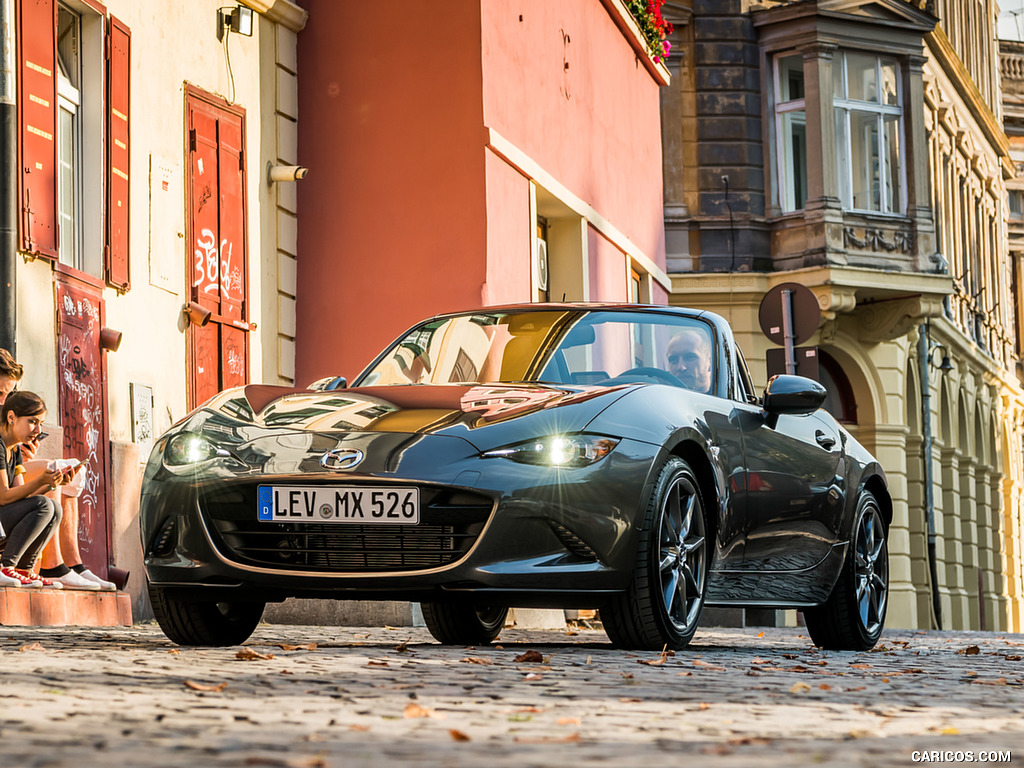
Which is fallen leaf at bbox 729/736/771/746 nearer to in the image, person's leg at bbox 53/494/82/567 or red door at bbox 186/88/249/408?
person's leg at bbox 53/494/82/567

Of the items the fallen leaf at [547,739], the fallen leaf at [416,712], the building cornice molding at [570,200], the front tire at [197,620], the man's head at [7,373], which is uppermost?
the building cornice molding at [570,200]

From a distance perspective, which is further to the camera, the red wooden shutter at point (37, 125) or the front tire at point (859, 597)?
the red wooden shutter at point (37, 125)

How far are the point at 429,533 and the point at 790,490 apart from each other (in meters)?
2.18

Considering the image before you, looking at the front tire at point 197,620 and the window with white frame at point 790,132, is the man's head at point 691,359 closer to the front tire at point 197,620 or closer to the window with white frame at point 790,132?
the front tire at point 197,620

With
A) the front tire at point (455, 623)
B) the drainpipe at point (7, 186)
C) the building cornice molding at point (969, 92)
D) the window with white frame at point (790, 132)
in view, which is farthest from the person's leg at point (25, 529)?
the building cornice molding at point (969, 92)

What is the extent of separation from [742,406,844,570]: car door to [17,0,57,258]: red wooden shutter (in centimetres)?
484

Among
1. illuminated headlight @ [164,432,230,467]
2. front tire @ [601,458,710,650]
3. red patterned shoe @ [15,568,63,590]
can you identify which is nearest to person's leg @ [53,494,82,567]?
red patterned shoe @ [15,568,63,590]

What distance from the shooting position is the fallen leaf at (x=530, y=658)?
18.9 ft

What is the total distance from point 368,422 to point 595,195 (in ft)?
40.5

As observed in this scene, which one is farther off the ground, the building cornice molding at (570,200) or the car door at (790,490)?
the building cornice molding at (570,200)

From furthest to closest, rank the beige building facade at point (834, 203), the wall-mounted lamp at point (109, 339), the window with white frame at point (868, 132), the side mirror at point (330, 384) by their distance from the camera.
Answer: the window with white frame at point (868, 132), the beige building facade at point (834, 203), the wall-mounted lamp at point (109, 339), the side mirror at point (330, 384)

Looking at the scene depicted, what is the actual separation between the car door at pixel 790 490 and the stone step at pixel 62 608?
3.83 meters

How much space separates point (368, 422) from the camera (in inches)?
241

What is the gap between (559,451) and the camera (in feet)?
19.7
